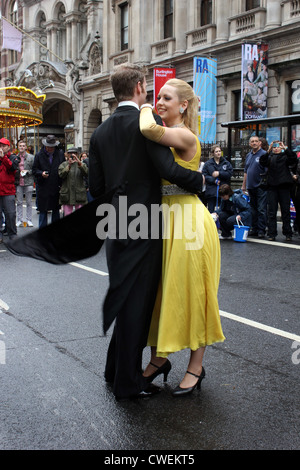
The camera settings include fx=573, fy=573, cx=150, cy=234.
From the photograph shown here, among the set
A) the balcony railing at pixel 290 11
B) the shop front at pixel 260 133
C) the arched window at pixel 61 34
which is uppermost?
the arched window at pixel 61 34

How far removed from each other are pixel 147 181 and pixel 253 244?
7.28m

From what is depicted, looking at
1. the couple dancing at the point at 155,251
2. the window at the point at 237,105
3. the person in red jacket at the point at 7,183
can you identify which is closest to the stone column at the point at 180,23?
the window at the point at 237,105

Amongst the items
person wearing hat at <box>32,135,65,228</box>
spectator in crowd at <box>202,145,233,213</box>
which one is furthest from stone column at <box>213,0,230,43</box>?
person wearing hat at <box>32,135,65,228</box>

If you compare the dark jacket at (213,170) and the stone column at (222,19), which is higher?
the stone column at (222,19)

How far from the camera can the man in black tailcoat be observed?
333cm

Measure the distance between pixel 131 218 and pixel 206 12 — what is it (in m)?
24.1

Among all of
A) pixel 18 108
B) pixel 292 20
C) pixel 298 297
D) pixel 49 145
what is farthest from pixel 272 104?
pixel 298 297

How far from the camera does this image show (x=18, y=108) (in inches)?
807

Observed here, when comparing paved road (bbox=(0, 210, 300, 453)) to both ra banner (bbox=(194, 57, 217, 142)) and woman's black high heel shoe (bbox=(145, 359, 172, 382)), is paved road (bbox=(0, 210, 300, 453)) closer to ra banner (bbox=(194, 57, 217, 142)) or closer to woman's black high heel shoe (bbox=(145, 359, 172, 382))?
woman's black high heel shoe (bbox=(145, 359, 172, 382))

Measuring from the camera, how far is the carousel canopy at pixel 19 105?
2004 cm

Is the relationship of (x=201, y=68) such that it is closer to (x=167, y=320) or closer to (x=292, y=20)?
(x=292, y=20)

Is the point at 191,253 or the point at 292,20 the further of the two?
the point at 292,20

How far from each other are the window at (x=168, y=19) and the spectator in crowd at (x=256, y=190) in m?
18.1

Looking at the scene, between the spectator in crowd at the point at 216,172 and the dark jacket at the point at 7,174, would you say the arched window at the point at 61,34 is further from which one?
the dark jacket at the point at 7,174
